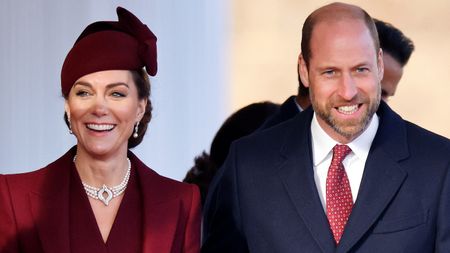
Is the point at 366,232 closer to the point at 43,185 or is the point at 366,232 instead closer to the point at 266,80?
the point at 43,185

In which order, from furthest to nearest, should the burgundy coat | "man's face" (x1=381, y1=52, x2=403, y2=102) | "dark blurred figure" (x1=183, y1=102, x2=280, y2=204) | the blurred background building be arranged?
the blurred background building, "man's face" (x1=381, y1=52, x2=403, y2=102), "dark blurred figure" (x1=183, y1=102, x2=280, y2=204), the burgundy coat

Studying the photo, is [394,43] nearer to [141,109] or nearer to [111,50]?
[141,109]

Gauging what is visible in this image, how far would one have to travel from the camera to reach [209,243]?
13.5 feet

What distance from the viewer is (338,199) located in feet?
12.9

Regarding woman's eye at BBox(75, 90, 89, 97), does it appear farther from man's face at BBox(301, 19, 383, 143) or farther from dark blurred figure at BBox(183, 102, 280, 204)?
dark blurred figure at BBox(183, 102, 280, 204)

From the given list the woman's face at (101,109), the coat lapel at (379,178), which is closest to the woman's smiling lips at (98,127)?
the woman's face at (101,109)

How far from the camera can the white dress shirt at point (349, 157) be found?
3984 millimetres

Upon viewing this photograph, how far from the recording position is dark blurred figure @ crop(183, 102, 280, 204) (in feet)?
17.0

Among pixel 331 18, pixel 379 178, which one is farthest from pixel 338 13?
pixel 379 178

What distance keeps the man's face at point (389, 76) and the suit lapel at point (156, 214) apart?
1.46 meters

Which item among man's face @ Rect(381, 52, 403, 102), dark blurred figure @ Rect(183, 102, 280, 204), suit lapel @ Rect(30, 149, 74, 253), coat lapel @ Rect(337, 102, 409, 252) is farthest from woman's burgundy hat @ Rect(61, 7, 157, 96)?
man's face @ Rect(381, 52, 403, 102)

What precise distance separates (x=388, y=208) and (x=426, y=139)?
9.4 inches

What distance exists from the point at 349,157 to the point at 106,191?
73 cm

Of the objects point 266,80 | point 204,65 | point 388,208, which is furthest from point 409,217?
point 266,80
